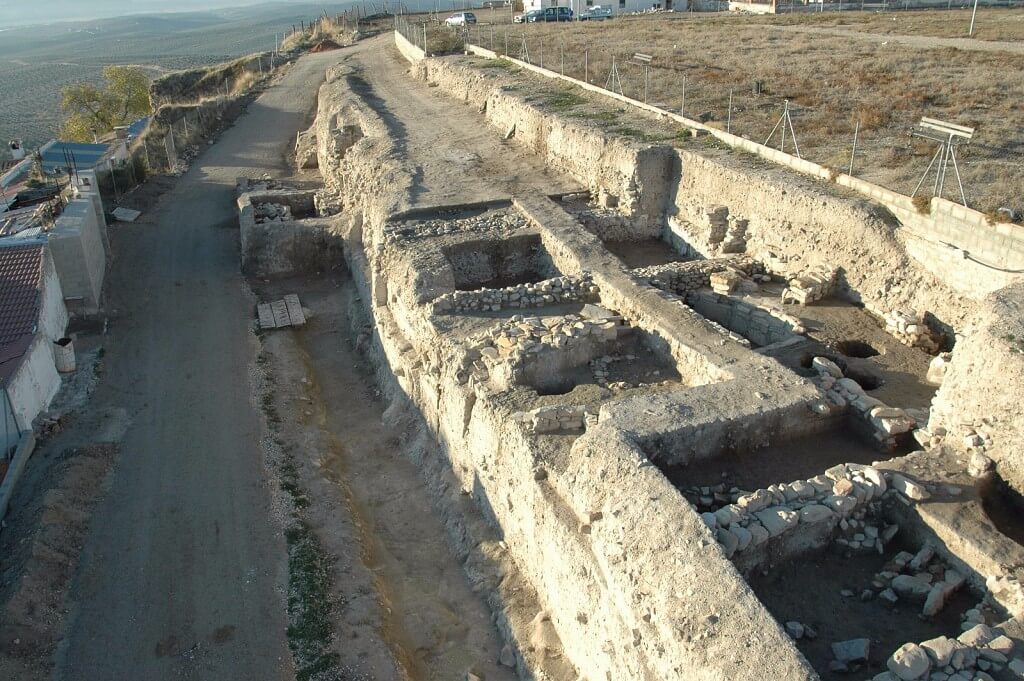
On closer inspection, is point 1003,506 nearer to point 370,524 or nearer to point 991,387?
point 991,387

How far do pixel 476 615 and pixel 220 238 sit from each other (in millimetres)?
15430

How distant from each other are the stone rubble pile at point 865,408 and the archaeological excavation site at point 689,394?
0.03 m

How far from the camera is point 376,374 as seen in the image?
Result: 1504 cm

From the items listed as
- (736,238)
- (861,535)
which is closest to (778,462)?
(861,535)

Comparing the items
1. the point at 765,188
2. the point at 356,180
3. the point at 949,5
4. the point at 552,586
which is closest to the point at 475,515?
the point at 552,586

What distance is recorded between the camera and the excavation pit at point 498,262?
591 inches

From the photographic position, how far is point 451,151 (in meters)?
20.5

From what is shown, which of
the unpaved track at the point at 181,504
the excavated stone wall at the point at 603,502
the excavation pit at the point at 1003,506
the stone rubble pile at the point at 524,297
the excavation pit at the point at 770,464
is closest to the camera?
the excavated stone wall at the point at 603,502

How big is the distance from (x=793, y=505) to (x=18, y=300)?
540 inches

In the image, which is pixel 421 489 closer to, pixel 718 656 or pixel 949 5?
pixel 718 656

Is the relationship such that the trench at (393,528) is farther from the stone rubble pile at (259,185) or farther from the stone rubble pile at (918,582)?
the stone rubble pile at (259,185)

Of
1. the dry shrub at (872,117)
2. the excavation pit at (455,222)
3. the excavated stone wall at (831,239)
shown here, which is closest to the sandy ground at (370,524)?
the excavation pit at (455,222)

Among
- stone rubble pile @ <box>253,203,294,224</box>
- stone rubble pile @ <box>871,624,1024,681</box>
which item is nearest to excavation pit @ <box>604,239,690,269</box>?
stone rubble pile @ <box>253,203,294,224</box>

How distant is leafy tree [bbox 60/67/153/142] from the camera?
41750 millimetres
